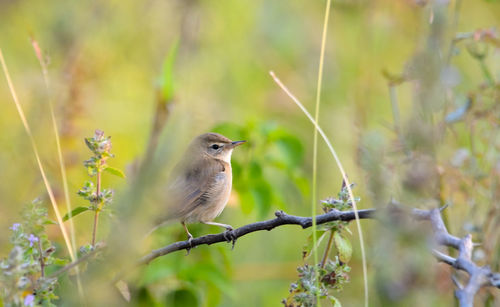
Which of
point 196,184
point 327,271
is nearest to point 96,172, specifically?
point 327,271

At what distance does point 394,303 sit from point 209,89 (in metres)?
4.87

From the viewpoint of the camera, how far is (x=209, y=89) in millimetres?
5785

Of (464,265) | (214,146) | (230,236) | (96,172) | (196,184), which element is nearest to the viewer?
(464,265)

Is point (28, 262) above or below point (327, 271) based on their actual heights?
above

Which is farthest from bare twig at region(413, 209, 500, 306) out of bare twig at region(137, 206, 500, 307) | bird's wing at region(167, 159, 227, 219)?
bird's wing at region(167, 159, 227, 219)

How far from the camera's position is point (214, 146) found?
409cm

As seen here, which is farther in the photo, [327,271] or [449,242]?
[327,271]

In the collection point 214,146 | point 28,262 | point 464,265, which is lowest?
point 464,265

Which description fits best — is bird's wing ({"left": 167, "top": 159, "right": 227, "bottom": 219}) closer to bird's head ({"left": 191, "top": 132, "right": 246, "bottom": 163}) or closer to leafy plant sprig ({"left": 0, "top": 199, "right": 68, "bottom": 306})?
bird's head ({"left": 191, "top": 132, "right": 246, "bottom": 163})

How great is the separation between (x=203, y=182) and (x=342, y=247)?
6.25ft

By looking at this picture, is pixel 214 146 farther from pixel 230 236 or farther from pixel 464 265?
pixel 464 265

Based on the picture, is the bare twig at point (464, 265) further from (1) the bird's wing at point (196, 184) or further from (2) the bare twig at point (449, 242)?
(1) the bird's wing at point (196, 184)

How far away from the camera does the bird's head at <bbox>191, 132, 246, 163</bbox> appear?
13.1 feet

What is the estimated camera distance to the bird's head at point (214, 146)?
3998 mm
